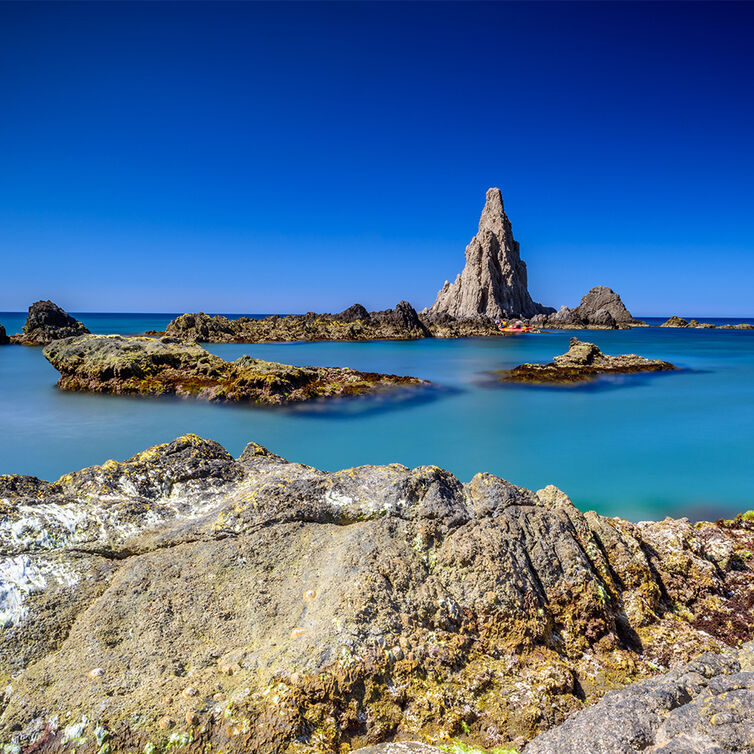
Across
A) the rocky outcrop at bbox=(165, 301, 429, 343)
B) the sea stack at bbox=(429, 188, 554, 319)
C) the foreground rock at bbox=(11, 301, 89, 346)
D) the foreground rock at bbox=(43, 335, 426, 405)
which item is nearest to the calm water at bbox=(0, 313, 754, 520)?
the foreground rock at bbox=(43, 335, 426, 405)

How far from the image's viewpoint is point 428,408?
1580 cm

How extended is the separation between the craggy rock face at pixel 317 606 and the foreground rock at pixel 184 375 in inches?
464

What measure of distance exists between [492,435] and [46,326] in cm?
4860

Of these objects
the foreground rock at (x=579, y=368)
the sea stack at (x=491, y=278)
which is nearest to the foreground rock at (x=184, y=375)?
the foreground rock at (x=579, y=368)

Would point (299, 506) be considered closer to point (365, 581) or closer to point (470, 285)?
point (365, 581)

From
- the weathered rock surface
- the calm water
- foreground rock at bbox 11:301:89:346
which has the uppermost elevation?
foreground rock at bbox 11:301:89:346

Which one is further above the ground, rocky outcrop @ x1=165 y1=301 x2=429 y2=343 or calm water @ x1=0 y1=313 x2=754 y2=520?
rocky outcrop @ x1=165 y1=301 x2=429 y2=343

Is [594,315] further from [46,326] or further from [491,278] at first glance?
[46,326]

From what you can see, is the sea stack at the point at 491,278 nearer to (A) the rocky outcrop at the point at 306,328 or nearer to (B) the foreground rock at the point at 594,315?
(B) the foreground rock at the point at 594,315

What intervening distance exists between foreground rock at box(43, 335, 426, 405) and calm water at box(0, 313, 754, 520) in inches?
33.1

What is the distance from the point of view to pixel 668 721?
202 centimetres

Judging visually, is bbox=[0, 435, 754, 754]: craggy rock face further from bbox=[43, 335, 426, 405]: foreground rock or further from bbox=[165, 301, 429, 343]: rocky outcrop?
bbox=[165, 301, 429, 343]: rocky outcrop

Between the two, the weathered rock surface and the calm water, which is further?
the calm water

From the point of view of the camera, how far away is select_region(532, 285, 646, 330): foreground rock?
3750 inches
